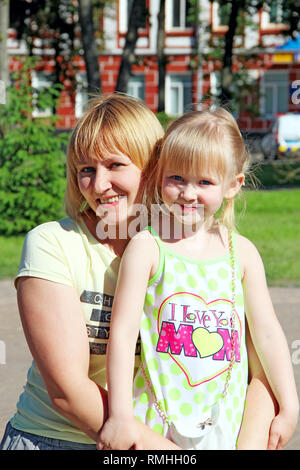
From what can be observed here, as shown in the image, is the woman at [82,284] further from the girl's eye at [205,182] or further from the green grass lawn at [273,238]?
the green grass lawn at [273,238]

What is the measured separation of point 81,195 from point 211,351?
0.55 meters

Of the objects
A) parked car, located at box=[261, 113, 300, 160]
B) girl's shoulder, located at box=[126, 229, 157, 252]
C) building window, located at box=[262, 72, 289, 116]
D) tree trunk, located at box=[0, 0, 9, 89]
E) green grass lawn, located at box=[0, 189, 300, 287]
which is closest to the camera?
girl's shoulder, located at box=[126, 229, 157, 252]

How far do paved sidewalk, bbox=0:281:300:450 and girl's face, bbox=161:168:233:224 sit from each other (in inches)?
78.7

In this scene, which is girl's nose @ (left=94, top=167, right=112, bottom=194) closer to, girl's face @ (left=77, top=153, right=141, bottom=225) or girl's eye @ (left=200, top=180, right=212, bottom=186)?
girl's face @ (left=77, top=153, right=141, bottom=225)

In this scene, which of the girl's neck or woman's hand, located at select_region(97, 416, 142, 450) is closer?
woman's hand, located at select_region(97, 416, 142, 450)

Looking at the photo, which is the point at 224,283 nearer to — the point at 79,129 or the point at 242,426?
the point at 242,426

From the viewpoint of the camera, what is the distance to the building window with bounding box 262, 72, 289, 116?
31219mm

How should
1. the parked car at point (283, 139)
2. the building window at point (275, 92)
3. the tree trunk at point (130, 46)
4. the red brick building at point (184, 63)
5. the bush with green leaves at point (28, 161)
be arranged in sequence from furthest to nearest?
the building window at point (275, 92)
the red brick building at point (184, 63)
the parked car at point (283, 139)
the tree trunk at point (130, 46)
the bush with green leaves at point (28, 161)

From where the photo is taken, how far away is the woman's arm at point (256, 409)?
6.19 feet

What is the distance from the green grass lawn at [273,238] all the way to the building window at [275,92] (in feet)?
54.4

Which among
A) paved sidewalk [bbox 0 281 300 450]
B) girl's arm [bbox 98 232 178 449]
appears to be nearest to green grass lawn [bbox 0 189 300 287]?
paved sidewalk [bbox 0 281 300 450]

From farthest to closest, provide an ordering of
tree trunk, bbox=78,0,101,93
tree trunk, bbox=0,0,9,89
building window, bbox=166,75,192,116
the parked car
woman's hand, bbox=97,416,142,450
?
building window, bbox=166,75,192,116 < the parked car < tree trunk, bbox=78,0,101,93 < tree trunk, bbox=0,0,9,89 < woman's hand, bbox=97,416,142,450

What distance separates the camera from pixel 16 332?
225 inches

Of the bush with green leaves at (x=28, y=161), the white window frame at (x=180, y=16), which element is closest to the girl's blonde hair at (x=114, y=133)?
the bush with green leaves at (x=28, y=161)
